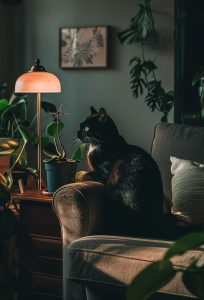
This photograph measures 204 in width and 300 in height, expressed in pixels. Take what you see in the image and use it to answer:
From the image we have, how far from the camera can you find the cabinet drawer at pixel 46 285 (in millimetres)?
2633

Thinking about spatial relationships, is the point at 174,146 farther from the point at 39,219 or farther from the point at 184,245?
the point at 184,245

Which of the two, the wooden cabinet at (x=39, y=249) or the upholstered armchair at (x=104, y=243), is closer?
the upholstered armchair at (x=104, y=243)

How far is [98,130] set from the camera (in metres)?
2.38

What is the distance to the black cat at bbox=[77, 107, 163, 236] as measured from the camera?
218 centimetres

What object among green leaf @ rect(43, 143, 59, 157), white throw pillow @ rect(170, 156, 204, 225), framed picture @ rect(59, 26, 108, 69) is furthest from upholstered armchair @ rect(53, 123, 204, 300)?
framed picture @ rect(59, 26, 108, 69)

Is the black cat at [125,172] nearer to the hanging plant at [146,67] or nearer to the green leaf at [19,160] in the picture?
the green leaf at [19,160]

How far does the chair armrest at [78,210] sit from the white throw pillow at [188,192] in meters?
0.33

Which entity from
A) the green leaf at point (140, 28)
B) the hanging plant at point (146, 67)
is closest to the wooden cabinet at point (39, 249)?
the hanging plant at point (146, 67)

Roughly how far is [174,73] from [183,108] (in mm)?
291

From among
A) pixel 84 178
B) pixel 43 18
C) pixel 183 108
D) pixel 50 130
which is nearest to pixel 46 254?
pixel 84 178

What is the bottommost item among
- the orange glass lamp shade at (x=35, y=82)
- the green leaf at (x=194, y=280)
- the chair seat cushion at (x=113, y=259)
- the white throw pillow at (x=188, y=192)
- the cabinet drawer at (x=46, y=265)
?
the cabinet drawer at (x=46, y=265)

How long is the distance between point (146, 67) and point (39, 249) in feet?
7.86

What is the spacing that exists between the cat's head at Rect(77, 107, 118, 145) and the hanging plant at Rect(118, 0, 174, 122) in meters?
2.17

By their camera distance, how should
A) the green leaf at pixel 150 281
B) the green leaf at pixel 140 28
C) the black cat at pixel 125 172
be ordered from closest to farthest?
1. the green leaf at pixel 150 281
2. the black cat at pixel 125 172
3. the green leaf at pixel 140 28
